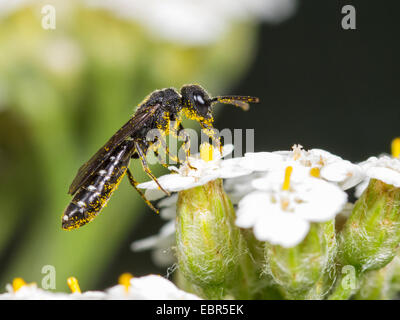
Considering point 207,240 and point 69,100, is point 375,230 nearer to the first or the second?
point 207,240

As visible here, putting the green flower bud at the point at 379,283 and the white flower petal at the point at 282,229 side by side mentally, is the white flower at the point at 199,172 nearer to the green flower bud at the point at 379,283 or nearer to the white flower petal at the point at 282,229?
the white flower petal at the point at 282,229

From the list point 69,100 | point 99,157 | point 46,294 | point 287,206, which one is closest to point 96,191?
point 99,157

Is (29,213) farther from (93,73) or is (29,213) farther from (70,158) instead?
(93,73)

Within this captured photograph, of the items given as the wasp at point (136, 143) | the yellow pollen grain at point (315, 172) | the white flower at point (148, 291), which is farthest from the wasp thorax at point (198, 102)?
the white flower at point (148, 291)

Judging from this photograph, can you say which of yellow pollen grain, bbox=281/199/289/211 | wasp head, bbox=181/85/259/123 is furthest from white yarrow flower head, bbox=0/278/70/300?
wasp head, bbox=181/85/259/123
